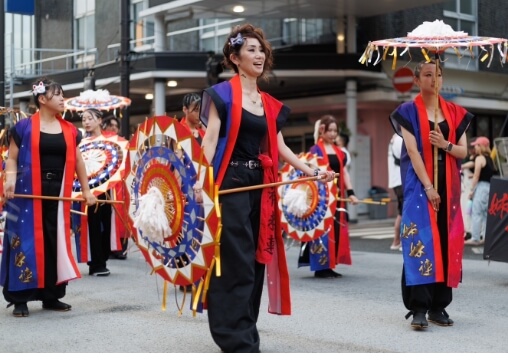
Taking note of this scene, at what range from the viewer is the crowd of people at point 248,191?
5.02m

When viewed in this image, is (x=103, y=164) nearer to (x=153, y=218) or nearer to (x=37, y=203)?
(x=37, y=203)

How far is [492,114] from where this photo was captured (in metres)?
27.2

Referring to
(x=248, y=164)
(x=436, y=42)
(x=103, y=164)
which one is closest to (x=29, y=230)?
(x=103, y=164)

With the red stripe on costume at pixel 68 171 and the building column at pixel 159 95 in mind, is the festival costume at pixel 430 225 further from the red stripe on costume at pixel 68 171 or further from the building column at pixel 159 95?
the building column at pixel 159 95

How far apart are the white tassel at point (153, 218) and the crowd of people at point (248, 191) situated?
0.28 m

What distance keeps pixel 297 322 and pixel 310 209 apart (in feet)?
10.4

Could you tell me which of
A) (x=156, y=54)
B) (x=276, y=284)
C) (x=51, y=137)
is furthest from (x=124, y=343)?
(x=156, y=54)

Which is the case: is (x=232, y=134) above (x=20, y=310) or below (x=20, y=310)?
above

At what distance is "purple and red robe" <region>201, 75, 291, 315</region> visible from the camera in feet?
16.7

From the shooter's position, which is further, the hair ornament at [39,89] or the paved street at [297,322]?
the hair ornament at [39,89]

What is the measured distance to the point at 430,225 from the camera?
6.23 meters

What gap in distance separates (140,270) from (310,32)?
13854mm

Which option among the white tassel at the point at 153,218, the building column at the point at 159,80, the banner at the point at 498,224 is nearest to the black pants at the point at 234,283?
the white tassel at the point at 153,218

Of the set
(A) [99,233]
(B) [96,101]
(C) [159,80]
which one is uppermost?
(C) [159,80]
